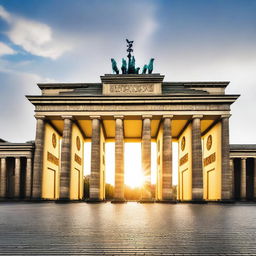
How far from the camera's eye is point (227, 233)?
36.0 ft

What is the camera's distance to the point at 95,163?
1672 inches

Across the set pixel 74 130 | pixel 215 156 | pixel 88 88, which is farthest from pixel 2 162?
pixel 215 156

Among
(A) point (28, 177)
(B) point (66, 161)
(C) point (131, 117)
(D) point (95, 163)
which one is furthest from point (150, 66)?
(A) point (28, 177)

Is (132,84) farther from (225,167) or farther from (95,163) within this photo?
(225,167)

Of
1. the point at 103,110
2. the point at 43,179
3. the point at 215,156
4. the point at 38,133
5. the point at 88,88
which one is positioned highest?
the point at 88,88

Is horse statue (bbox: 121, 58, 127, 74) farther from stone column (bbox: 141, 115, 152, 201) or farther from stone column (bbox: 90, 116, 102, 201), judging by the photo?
stone column (bbox: 90, 116, 102, 201)

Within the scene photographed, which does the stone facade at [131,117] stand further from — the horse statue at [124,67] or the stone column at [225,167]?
the horse statue at [124,67]

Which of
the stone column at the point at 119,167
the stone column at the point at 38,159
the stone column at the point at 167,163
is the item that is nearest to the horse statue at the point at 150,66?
the stone column at the point at 167,163

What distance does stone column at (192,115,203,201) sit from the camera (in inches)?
1631

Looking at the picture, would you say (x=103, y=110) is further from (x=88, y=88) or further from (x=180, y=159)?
(x=180, y=159)

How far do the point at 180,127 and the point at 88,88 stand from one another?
18.6 metres

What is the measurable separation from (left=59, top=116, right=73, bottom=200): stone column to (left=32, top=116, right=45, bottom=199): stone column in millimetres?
3524

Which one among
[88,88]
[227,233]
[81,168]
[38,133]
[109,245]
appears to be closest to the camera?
[109,245]

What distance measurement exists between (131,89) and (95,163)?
44.3 ft
